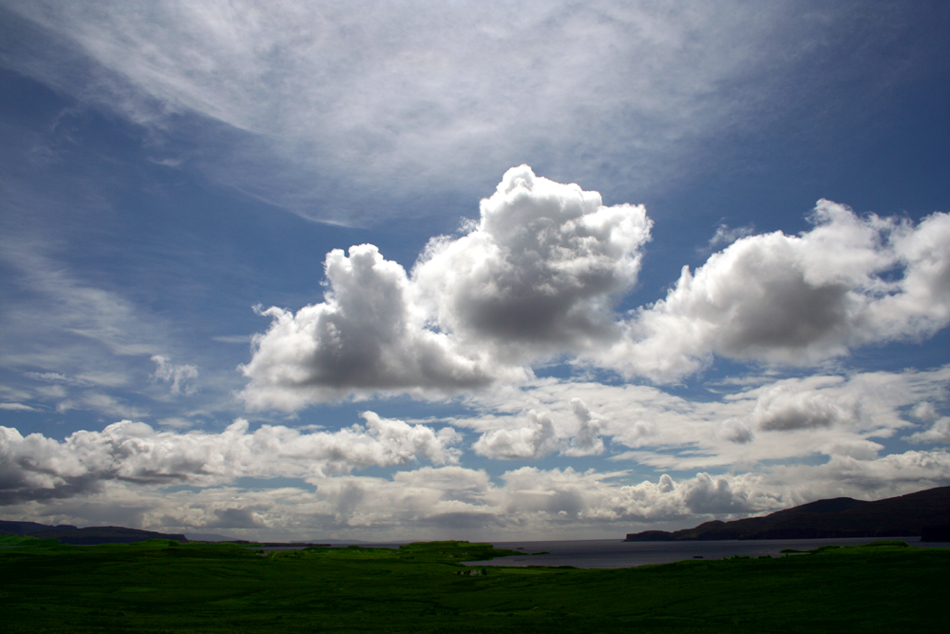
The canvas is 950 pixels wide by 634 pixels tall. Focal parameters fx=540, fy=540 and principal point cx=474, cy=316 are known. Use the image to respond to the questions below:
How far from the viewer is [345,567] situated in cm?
11412

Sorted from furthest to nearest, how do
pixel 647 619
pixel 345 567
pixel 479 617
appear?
pixel 345 567 → pixel 479 617 → pixel 647 619

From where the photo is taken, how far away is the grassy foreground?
41.8 metres

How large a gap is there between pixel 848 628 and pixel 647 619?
1405cm

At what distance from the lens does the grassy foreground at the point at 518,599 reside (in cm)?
4175

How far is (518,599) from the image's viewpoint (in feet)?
197

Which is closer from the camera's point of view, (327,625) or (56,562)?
(327,625)

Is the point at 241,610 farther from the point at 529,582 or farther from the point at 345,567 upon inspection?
the point at 345,567

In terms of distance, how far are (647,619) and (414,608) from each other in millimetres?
24060

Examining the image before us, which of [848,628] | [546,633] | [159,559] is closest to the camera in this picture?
[848,628]

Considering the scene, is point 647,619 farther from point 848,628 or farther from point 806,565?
point 806,565

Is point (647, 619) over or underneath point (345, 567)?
over

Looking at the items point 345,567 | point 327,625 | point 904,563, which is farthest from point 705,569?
point 345,567

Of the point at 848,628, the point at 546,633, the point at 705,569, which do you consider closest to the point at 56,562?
the point at 546,633

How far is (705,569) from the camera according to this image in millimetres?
67688
